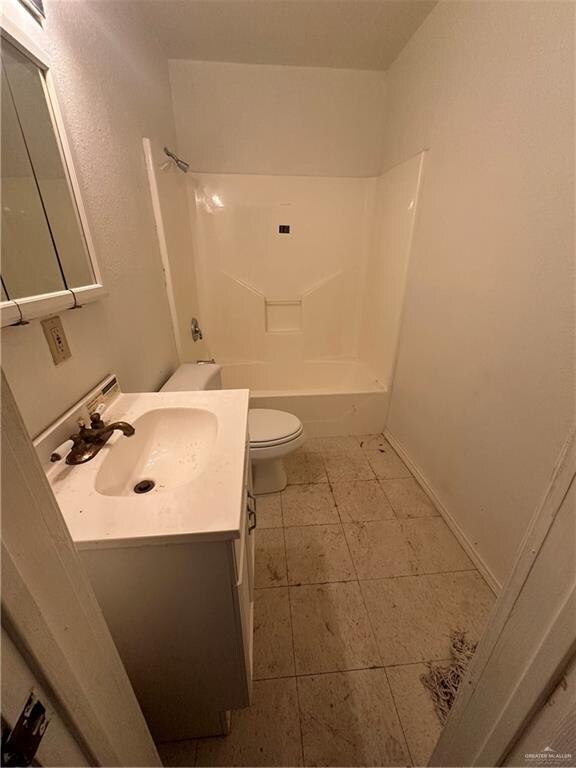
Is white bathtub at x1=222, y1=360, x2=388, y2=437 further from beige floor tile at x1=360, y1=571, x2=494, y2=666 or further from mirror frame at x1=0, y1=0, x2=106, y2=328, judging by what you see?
mirror frame at x1=0, y1=0, x2=106, y2=328

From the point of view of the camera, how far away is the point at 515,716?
428mm

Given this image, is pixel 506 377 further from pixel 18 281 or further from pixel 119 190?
pixel 119 190

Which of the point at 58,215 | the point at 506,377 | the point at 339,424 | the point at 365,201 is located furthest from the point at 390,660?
the point at 365,201

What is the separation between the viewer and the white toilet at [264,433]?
1.50 meters

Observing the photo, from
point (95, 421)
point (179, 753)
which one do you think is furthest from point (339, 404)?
point (179, 753)

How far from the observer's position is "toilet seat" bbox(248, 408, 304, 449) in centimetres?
153

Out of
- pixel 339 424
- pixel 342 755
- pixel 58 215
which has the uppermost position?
pixel 58 215

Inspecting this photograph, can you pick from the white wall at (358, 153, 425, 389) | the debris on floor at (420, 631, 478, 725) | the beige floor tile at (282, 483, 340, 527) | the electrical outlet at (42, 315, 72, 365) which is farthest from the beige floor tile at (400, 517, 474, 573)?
the electrical outlet at (42, 315, 72, 365)

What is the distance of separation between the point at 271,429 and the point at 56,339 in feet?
3.43

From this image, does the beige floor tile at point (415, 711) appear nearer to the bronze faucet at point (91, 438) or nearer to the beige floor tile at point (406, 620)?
the beige floor tile at point (406, 620)

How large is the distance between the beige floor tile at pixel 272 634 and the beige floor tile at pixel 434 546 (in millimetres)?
635

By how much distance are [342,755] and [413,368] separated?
162cm

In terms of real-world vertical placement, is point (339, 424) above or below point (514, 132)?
below

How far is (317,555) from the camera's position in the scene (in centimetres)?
137
